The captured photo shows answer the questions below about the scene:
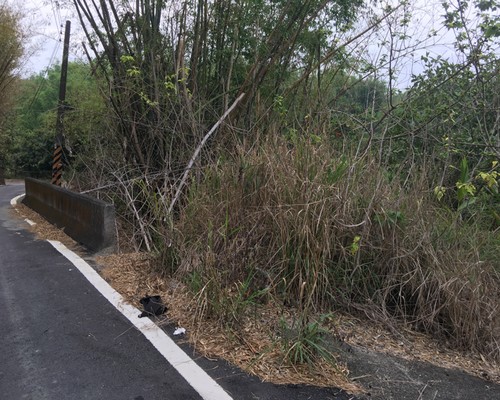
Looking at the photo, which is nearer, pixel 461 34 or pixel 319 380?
pixel 319 380

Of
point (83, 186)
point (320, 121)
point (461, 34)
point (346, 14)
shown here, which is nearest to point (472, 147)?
point (461, 34)

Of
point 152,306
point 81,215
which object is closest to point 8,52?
point 81,215

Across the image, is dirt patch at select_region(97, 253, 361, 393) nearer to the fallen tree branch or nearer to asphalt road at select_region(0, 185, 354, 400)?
asphalt road at select_region(0, 185, 354, 400)

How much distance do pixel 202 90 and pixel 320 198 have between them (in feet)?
15.7

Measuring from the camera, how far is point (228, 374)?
3.94 meters

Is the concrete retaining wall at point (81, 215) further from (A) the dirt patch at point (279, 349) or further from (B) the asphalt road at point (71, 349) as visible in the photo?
(A) the dirt patch at point (279, 349)

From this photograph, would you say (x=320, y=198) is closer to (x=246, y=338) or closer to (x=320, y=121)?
(x=246, y=338)

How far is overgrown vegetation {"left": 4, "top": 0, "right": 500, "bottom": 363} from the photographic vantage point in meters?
5.00

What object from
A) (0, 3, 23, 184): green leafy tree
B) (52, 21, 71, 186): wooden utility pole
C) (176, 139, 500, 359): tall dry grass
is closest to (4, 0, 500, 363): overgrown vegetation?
(176, 139, 500, 359): tall dry grass

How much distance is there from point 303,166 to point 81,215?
5.05 metres

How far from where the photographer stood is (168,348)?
14.3 feet

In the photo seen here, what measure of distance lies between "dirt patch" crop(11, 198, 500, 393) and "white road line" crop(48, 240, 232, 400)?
17cm

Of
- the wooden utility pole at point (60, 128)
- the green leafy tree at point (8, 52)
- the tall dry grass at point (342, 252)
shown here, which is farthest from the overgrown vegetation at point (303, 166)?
the green leafy tree at point (8, 52)

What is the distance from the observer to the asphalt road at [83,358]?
367 cm
